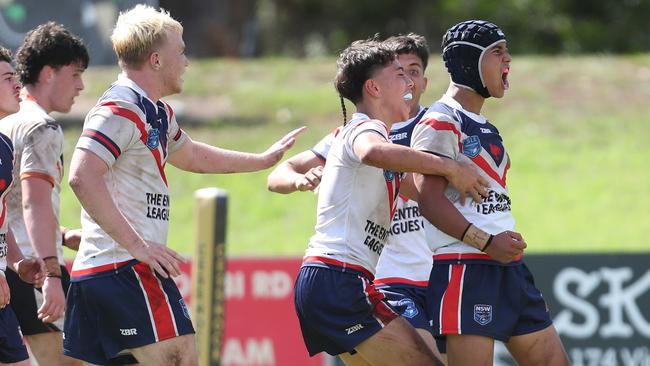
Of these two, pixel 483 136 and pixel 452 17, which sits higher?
pixel 452 17

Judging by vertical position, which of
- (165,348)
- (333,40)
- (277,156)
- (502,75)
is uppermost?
(333,40)

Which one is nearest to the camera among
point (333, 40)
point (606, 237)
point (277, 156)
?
point (277, 156)

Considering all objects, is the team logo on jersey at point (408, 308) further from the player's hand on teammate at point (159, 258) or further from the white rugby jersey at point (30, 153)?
the white rugby jersey at point (30, 153)

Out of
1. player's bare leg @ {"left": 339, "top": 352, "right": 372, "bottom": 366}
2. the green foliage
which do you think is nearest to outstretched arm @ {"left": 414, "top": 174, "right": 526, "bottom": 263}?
player's bare leg @ {"left": 339, "top": 352, "right": 372, "bottom": 366}

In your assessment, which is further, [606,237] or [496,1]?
[496,1]

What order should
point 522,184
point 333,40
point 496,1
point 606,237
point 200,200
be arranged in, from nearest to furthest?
point 200,200, point 606,237, point 522,184, point 496,1, point 333,40

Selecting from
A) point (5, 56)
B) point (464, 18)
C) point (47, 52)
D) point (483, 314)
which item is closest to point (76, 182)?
point (5, 56)

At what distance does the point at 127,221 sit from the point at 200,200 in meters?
3.32

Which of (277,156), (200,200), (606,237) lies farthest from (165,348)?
(606,237)

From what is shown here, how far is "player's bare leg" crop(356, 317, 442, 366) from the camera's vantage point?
18.1 ft

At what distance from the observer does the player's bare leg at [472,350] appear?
18.4 feet

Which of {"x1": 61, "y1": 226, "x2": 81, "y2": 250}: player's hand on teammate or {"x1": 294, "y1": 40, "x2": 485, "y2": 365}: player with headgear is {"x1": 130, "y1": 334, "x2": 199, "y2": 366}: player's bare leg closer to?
{"x1": 294, "y1": 40, "x2": 485, "y2": 365}: player with headgear

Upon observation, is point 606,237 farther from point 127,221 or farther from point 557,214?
point 127,221

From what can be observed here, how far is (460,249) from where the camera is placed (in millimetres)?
5699
